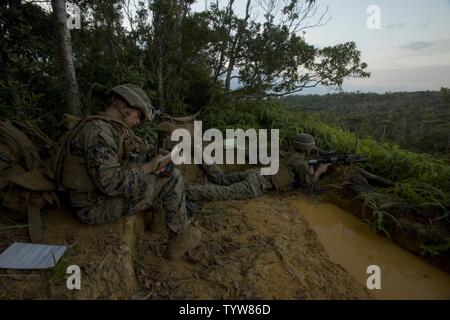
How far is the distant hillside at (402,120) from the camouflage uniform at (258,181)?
3163 mm

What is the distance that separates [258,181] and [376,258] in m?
1.98

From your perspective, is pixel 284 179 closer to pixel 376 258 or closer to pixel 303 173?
pixel 303 173

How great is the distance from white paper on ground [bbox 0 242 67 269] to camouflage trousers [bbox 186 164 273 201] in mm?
2013

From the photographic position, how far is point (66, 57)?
143 inches

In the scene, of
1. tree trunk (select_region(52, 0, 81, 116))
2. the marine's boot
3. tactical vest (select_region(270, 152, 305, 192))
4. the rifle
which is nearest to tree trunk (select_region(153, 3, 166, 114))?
tree trunk (select_region(52, 0, 81, 116))

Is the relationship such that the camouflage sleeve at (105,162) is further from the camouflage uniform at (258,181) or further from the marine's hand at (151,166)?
the camouflage uniform at (258,181)

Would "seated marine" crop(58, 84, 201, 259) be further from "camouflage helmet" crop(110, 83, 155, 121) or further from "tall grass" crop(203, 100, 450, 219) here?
"tall grass" crop(203, 100, 450, 219)

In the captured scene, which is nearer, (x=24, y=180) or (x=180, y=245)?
(x=24, y=180)

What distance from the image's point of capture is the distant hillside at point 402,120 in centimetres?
837

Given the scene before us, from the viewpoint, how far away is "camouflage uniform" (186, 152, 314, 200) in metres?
4.21

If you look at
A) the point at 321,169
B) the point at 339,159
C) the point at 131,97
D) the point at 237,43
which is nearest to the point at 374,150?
the point at 339,159

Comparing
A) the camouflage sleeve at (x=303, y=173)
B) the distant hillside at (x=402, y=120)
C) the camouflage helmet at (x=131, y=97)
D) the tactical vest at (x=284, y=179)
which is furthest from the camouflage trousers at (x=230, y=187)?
the distant hillside at (x=402, y=120)
